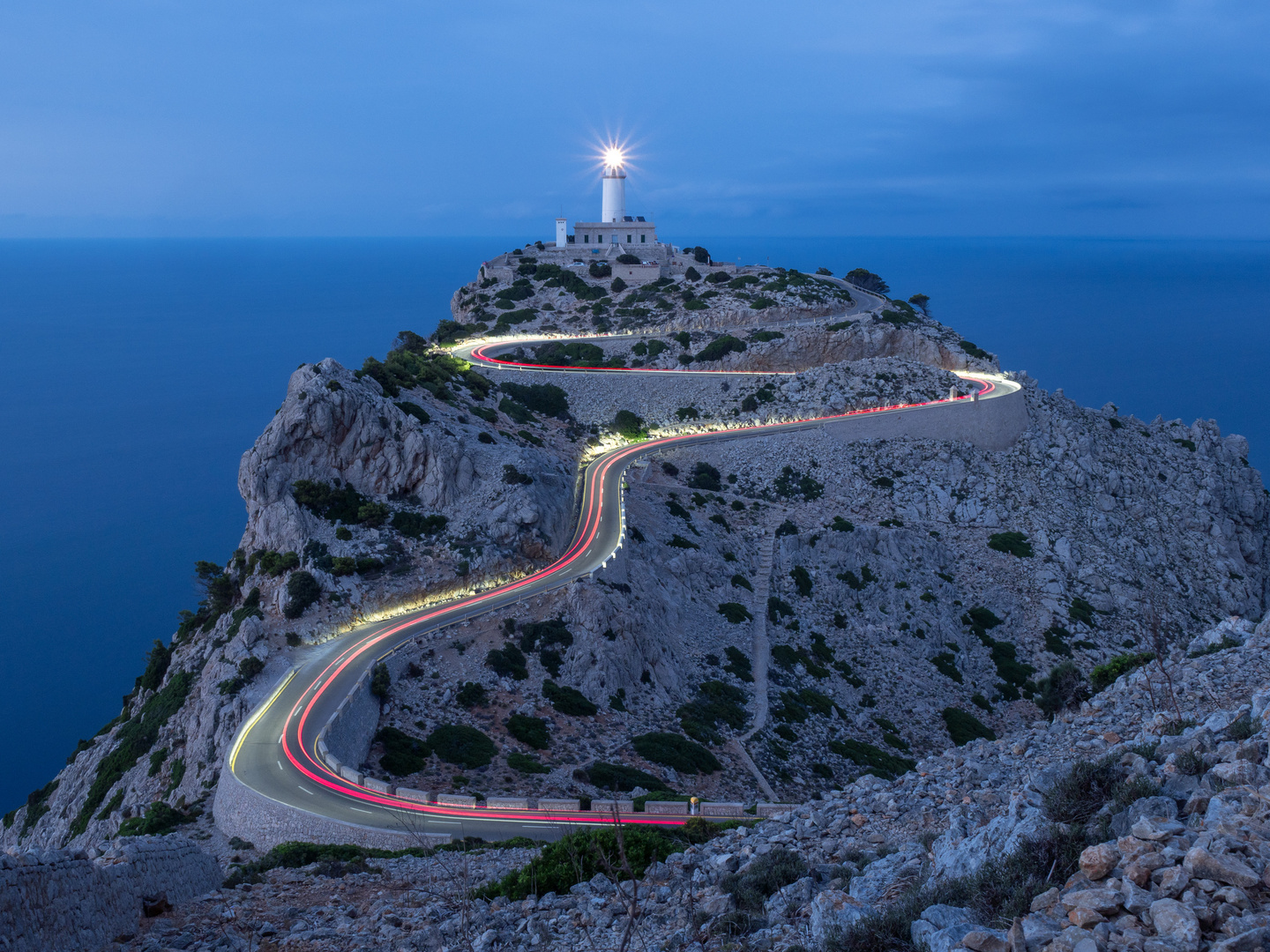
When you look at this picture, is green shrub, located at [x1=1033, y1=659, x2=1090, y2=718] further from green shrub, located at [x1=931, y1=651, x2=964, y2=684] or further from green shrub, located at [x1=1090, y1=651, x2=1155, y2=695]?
green shrub, located at [x1=931, y1=651, x2=964, y2=684]

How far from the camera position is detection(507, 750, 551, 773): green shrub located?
101 feet

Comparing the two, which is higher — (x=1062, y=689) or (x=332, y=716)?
(x=1062, y=689)

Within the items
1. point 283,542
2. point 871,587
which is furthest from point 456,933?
point 871,587

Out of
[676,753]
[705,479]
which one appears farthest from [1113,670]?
[705,479]

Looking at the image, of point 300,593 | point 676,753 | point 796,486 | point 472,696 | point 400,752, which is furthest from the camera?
point 796,486

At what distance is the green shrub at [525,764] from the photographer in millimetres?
30672

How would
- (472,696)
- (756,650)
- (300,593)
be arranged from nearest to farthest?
(472,696)
(300,593)
(756,650)

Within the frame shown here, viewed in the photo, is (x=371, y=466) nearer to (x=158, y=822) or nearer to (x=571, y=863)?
(x=158, y=822)

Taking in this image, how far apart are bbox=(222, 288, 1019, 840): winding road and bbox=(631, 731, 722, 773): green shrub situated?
7.36m

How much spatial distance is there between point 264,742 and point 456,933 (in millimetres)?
19810

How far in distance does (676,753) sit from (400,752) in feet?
34.1

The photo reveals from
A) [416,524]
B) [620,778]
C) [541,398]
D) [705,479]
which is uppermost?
[541,398]

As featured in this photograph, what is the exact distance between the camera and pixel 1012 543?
193 feet

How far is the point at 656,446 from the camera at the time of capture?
6594 centimetres
